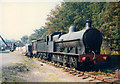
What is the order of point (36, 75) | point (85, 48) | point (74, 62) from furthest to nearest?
point (74, 62) → point (85, 48) → point (36, 75)

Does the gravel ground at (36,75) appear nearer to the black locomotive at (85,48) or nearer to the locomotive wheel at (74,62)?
the locomotive wheel at (74,62)

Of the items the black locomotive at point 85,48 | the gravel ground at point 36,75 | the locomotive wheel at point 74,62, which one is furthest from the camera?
Answer: the locomotive wheel at point 74,62

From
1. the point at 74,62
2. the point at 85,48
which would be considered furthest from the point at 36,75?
A: the point at 85,48

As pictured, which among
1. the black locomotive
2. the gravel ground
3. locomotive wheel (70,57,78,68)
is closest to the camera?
the gravel ground

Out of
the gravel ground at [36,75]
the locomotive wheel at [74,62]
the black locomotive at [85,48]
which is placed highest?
the black locomotive at [85,48]

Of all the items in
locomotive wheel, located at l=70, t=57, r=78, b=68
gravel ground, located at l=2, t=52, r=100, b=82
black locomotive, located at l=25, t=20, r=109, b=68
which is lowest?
gravel ground, located at l=2, t=52, r=100, b=82

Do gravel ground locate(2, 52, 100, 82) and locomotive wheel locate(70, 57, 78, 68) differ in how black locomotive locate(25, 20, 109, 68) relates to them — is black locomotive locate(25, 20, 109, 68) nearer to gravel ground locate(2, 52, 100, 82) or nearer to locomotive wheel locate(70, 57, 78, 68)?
locomotive wheel locate(70, 57, 78, 68)

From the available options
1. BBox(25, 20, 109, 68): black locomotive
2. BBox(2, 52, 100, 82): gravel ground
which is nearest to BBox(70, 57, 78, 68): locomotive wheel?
BBox(25, 20, 109, 68): black locomotive

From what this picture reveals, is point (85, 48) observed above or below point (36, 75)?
above

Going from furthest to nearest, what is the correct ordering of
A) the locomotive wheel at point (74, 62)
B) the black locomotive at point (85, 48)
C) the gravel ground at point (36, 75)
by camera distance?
the locomotive wheel at point (74, 62) < the black locomotive at point (85, 48) < the gravel ground at point (36, 75)

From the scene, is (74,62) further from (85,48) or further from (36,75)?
(36,75)

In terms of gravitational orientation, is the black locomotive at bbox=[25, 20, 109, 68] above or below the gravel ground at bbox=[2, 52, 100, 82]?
above

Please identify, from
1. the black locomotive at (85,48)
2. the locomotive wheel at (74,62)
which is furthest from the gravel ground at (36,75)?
the black locomotive at (85,48)

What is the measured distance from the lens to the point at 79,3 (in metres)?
25.3
